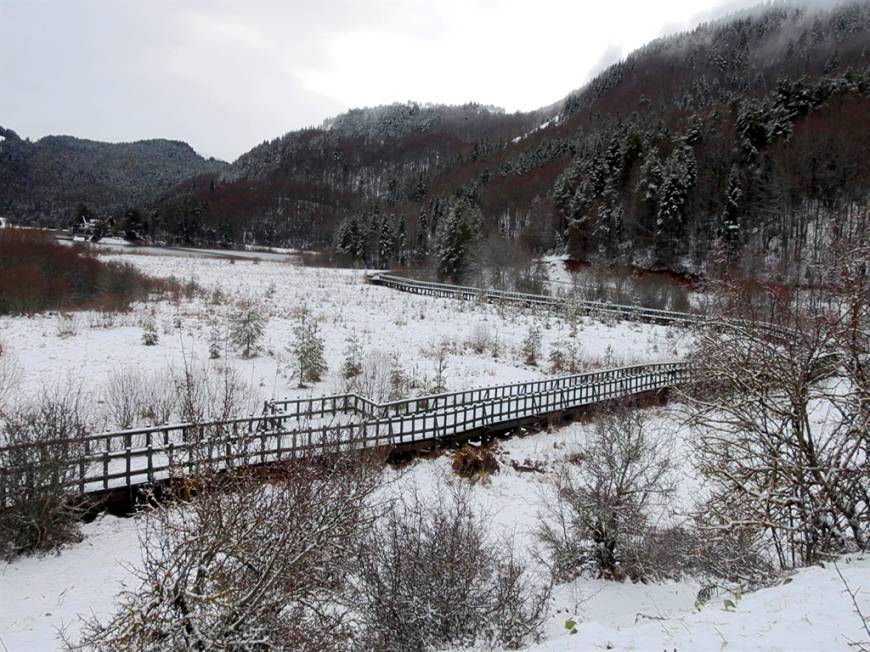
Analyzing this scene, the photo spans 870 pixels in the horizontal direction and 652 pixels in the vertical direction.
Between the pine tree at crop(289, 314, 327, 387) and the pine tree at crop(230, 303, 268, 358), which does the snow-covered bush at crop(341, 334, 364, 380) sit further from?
the pine tree at crop(230, 303, 268, 358)

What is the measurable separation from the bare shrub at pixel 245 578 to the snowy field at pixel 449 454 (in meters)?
1.03

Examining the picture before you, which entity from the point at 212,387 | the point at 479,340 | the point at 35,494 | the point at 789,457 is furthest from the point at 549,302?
the point at 35,494

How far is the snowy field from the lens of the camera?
5008 millimetres

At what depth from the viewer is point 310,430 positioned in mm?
10406

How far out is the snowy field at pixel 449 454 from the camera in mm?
5008

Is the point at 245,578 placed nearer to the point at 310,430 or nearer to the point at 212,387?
the point at 310,430

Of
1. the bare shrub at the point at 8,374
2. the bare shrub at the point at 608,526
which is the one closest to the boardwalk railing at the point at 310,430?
the bare shrub at the point at 8,374

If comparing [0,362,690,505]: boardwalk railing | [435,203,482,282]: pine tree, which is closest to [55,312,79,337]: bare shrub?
[0,362,690,505]: boardwalk railing

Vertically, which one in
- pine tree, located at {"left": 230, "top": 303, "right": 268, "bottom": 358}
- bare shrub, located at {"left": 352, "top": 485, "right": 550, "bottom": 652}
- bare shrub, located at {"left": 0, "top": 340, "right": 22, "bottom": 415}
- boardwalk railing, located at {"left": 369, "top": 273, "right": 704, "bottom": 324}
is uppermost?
boardwalk railing, located at {"left": 369, "top": 273, "right": 704, "bottom": 324}

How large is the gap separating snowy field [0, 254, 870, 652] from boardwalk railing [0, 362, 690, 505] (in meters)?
0.94

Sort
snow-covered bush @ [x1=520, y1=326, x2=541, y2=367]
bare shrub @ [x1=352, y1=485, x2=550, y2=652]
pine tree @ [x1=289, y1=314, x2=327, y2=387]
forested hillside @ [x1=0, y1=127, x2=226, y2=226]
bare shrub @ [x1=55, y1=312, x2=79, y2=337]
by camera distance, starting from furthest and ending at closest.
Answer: forested hillside @ [x1=0, y1=127, x2=226, y2=226], snow-covered bush @ [x1=520, y1=326, x2=541, y2=367], bare shrub @ [x1=55, y1=312, x2=79, y2=337], pine tree @ [x1=289, y1=314, x2=327, y2=387], bare shrub @ [x1=352, y1=485, x2=550, y2=652]

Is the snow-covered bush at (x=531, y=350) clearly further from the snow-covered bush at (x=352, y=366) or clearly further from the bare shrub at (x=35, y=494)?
the bare shrub at (x=35, y=494)

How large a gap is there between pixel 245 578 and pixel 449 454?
29.1ft

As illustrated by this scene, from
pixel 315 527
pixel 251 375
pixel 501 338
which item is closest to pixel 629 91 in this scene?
pixel 501 338
